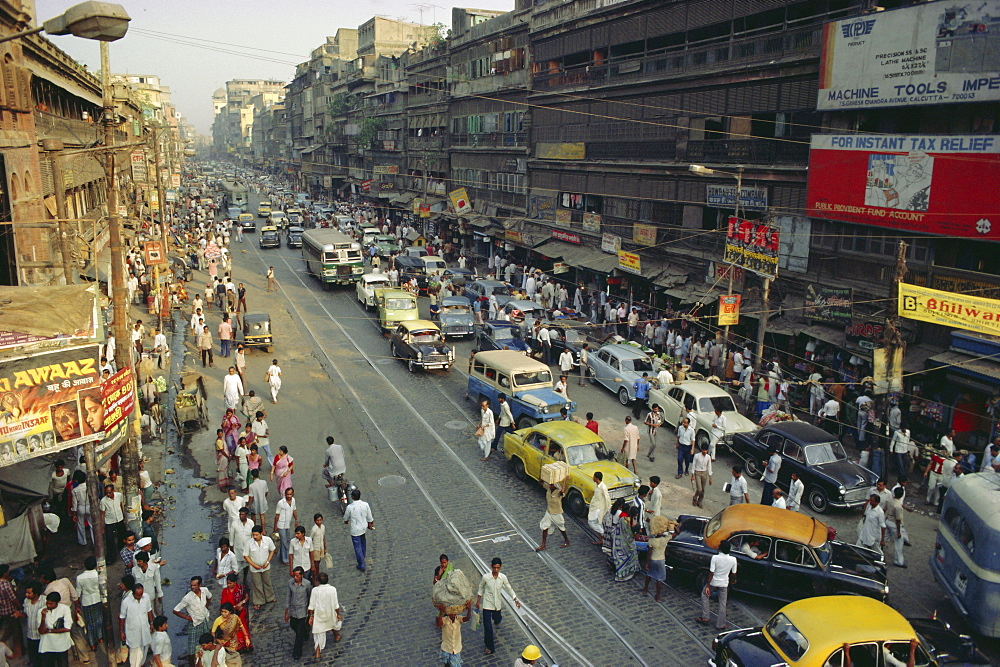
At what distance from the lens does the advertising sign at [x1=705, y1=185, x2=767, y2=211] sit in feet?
81.7

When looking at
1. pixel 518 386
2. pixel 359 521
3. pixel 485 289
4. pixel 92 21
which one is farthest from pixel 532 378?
pixel 485 289

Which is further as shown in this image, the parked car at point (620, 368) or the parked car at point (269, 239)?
the parked car at point (269, 239)

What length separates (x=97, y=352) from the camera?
10125 millimetres

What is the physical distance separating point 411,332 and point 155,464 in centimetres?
1046

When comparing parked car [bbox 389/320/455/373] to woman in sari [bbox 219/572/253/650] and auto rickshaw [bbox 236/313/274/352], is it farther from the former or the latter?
woman in sari [bbox 219/572/253/650]

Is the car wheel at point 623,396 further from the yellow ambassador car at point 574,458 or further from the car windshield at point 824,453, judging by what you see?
the car windshield at point 824,453

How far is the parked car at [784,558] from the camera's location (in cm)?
1127

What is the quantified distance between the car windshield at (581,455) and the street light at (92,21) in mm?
11052

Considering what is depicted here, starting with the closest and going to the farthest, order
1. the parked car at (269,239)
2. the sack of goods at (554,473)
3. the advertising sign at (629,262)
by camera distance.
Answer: the sack of goods at (554,473) → the advertising sign at (629,262) → the parked car at (269,239)

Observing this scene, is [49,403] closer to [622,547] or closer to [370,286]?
[622,547]

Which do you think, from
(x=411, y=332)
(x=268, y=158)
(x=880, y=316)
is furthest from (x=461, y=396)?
(x=268, y=158)

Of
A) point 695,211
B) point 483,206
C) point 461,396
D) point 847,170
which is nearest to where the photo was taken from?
point 847,170

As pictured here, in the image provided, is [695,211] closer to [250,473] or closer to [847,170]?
[847,170]

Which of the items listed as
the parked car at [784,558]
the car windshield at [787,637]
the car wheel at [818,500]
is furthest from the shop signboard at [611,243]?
the car windshield at [787,637]
